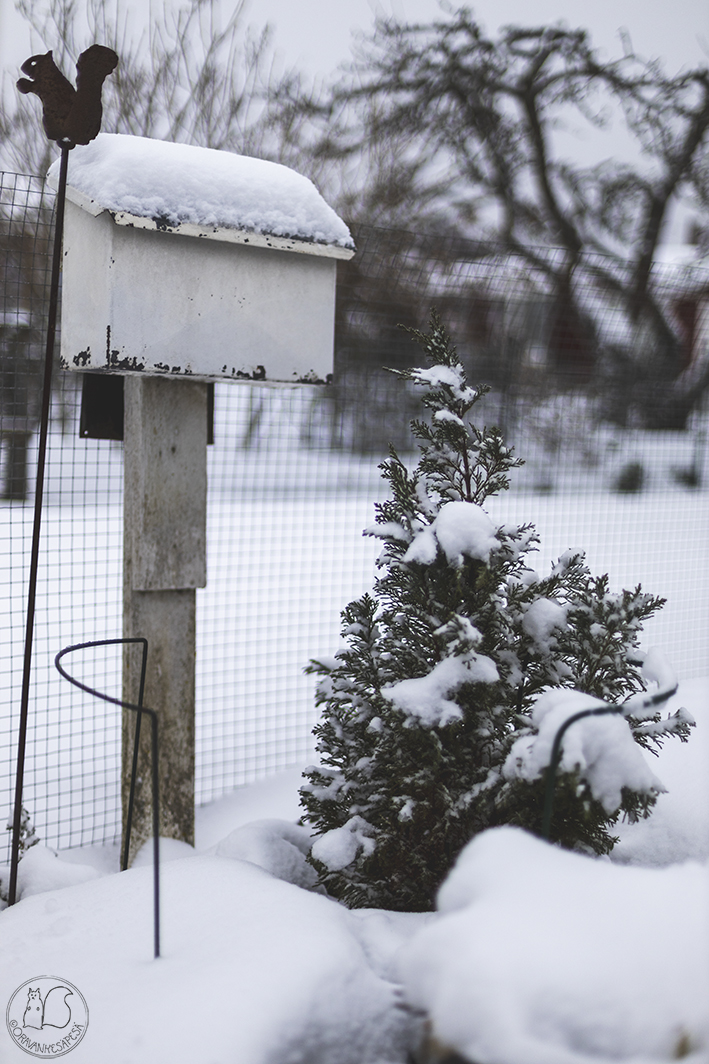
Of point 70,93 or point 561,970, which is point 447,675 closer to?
point 561,970

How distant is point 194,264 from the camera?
7.20 feet

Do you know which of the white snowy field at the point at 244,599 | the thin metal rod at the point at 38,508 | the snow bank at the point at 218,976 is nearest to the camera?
the snow bank at the point at 218,976

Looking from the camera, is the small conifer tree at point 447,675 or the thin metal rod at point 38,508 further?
the thin metal rod at point 38,508

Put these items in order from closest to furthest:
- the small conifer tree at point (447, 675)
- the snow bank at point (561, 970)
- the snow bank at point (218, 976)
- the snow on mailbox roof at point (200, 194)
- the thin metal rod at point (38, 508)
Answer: the snow bank at point (561, 970)
the snow bank at point (218, 976)
the small conifer tree at point (447, 675)
the thin metal rod at point (38, 508)
the snow on mailbox roof at point (200, 194)

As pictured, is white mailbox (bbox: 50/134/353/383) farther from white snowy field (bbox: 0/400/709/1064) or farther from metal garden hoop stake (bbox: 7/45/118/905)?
white snowy field (bbox: 0/400/709/1064)

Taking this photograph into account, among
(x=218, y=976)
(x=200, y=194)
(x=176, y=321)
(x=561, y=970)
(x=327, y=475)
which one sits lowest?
(x=218, y=976)

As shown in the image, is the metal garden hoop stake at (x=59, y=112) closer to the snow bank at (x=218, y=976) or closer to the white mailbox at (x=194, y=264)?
the white mailbox at (x=194, y=264)

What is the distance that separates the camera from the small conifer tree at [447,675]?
170 cm

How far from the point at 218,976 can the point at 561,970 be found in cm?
58

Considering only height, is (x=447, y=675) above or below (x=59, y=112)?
below

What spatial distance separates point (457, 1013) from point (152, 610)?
1.82 metres

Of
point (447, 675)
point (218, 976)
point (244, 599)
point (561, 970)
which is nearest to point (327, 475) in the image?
point (244, 599)

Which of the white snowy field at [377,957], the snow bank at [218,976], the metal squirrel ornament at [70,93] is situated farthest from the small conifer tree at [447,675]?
the metal squirrel ornament at [70,93]

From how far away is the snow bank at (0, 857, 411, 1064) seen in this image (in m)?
1.15
